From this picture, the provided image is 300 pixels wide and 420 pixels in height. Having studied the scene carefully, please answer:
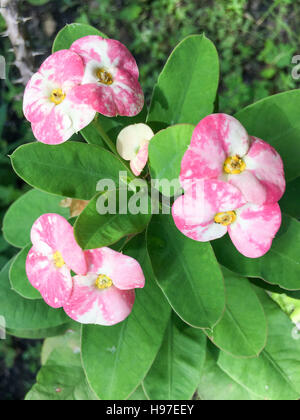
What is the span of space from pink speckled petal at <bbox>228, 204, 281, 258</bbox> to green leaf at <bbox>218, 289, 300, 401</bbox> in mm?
594

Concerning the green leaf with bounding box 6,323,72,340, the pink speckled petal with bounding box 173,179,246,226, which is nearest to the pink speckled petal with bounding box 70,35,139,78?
the pink speckled petal with bounding box 173,179,246,226

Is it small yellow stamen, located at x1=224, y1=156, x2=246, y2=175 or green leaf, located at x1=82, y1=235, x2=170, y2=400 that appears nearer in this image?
small yellow stamen, located at x1=224, y1=156, x2=246, y2=175

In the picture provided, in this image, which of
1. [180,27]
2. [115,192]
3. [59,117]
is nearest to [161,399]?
[115,192]

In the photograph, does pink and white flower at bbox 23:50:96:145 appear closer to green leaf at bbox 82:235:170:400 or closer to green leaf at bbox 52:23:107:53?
green leaf at bbox 52:23:107:53

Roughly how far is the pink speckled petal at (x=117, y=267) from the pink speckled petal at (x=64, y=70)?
372mm

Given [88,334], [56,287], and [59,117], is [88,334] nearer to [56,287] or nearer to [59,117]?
[56,287]

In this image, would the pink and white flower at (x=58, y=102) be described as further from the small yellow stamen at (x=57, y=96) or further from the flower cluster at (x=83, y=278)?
the flower cluster at (x=83, y=278)

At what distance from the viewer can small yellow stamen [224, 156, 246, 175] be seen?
93 cm

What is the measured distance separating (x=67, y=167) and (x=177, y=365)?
72 cm

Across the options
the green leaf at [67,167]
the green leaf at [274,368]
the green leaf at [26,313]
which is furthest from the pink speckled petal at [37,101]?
the green leaf at [274,368]

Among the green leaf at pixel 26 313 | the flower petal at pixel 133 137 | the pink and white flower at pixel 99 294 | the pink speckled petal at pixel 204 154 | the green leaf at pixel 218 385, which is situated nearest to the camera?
the pink speckled petal at pixel 204 154

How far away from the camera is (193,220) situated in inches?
36.7

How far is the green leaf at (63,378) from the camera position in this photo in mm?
1606

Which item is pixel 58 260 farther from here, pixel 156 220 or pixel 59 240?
pixel 156 220
